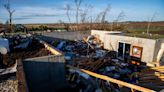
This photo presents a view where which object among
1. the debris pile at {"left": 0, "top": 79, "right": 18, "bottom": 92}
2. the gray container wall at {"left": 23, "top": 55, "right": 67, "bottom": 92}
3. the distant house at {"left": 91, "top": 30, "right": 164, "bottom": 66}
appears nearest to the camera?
the debris pile at {"left": 0, "top": 79, "right": 18, "bottom": 92}

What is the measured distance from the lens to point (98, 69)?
1295cm

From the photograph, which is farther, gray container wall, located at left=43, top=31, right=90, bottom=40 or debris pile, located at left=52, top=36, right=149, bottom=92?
gray container wall, located at left=43, top=31, right=90, bottom=40

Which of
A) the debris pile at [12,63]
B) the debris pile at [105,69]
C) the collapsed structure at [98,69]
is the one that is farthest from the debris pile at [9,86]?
the debris pile at [105,69]

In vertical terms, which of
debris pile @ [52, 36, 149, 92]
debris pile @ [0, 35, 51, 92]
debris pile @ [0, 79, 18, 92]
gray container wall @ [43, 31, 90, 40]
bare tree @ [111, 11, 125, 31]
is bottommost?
debris pile @ [52, 36, 149, 92]

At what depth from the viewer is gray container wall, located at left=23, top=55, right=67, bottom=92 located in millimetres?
8281

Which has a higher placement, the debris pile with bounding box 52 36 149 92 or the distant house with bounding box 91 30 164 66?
the distant house with bounding box 91 30 164 66

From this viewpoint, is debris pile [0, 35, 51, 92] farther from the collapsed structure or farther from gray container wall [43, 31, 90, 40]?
gray container wall [43, 31, 90, 40]

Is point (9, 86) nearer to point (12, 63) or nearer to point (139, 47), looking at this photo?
point (12, 63)

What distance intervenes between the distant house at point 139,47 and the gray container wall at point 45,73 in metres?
7.85

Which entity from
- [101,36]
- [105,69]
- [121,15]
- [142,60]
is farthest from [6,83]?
[121,15]

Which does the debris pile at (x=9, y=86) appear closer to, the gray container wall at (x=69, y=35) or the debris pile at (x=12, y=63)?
the debris pile at (x=12, y=63)

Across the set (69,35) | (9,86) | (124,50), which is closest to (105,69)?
(124,50)

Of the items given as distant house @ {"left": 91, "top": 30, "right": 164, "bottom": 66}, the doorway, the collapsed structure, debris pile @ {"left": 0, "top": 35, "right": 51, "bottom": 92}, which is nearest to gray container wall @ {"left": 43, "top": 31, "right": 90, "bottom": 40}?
the collapsed structure

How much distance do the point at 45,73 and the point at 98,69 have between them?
17.5 ft
